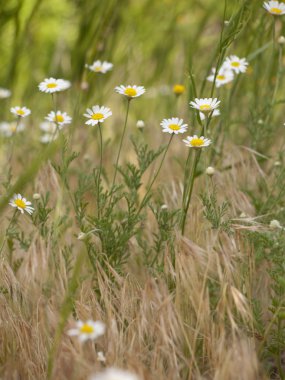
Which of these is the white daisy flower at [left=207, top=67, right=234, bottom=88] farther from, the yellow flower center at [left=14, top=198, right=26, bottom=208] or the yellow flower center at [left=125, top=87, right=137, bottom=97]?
the yellow flower center at [left=14, top=198, right=26, bottom=208]

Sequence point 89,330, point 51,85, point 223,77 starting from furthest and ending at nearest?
point 223,77 < point 51,85 < point 89,330

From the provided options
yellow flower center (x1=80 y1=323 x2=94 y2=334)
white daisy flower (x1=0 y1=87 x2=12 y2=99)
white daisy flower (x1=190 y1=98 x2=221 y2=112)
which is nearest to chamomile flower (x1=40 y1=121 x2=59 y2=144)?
white daisy flower (x1=0 y1=87 x2=12 y2=99)

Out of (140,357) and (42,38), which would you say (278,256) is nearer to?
(140,357)

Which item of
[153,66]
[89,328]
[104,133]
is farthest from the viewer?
[153,66]

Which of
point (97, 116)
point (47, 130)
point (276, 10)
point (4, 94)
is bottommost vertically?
point (47, 130)

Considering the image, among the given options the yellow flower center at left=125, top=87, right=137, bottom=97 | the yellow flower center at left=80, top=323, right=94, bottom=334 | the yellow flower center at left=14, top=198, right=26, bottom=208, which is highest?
the yellow flower center at left=125, top=87, right=137, bottom=97

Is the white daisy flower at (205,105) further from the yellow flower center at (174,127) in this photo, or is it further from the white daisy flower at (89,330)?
the white daisy flower at (89,330)

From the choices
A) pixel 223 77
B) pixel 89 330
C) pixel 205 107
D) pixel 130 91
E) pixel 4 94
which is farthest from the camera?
pixel 4 94

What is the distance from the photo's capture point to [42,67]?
143 inches

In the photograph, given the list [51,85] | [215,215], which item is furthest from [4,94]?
[215,215]

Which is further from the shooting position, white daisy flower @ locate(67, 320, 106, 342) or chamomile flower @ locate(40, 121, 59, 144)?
chamomile flower @ locate(40, 121, 59, 144)

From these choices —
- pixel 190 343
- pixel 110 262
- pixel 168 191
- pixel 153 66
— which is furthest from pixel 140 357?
pixel 153 66

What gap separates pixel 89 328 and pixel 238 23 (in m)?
0.93

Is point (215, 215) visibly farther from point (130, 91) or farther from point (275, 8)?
point (275, 8)
